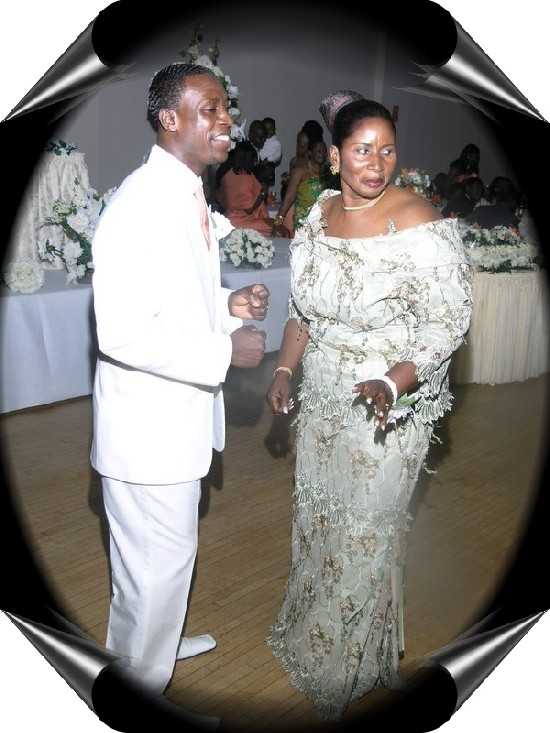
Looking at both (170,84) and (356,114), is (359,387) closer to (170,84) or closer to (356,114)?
(356,114)

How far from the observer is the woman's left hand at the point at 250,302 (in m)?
1.72

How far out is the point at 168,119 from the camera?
150 cm

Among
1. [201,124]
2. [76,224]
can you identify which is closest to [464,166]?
[201,124]

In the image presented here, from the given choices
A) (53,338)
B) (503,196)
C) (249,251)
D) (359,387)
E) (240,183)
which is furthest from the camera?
(249,251)

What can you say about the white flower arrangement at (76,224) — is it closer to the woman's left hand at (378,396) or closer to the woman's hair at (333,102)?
the woman's hair at (333,102)

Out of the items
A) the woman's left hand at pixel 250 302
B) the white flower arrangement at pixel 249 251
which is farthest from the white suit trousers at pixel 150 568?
the white flower arrangement at pixel 249 251

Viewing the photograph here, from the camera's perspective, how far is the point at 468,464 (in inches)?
137

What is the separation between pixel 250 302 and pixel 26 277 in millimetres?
1810

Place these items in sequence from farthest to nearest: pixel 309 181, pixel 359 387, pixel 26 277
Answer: pixel 26 277 → pixel 309 181 → pixel 359 387

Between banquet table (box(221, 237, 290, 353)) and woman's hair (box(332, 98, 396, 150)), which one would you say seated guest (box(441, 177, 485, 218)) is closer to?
woman's hair (box(332, 98, 396, 150))

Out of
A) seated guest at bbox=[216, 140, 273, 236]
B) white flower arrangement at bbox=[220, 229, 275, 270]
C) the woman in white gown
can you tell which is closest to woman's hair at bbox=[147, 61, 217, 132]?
the woman in white gown

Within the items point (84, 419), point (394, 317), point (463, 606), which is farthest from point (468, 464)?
point (394, 317)

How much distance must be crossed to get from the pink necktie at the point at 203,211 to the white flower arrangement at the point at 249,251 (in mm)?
2129

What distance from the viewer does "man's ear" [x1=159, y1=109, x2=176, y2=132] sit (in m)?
1.49
